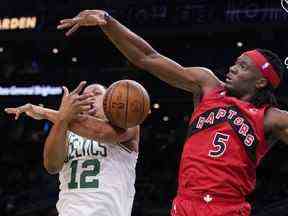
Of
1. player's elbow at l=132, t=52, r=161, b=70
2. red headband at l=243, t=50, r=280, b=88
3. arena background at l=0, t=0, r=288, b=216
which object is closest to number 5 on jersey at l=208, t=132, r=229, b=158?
red headband at l=243, t=50, r=280, b=88

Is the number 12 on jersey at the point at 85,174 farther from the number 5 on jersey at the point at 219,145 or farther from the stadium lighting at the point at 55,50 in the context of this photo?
the stadium lighting at the point at 55,50

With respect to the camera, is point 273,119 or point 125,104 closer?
point 273,119

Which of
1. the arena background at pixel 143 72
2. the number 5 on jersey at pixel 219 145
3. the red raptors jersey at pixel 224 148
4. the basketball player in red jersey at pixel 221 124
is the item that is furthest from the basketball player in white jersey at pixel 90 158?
the arena background at pixel 143 72

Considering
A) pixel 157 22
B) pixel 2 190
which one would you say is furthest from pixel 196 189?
pixel 2 190

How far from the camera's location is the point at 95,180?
459 centimetres

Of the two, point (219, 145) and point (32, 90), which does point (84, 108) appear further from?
point (32, 90)

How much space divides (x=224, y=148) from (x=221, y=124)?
15 centimetres

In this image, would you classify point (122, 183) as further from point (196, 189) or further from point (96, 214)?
point (196, 189)

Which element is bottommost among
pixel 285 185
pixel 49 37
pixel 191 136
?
pixel 285 185

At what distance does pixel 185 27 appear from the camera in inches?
519

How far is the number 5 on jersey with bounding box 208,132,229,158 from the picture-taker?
3785 millimetres

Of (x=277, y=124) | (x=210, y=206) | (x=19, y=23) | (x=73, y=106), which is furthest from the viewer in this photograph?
(x=19, y=23)

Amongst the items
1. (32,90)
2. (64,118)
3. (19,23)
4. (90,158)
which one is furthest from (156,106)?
(64,118)

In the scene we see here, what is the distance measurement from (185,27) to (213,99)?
30.8 ft
